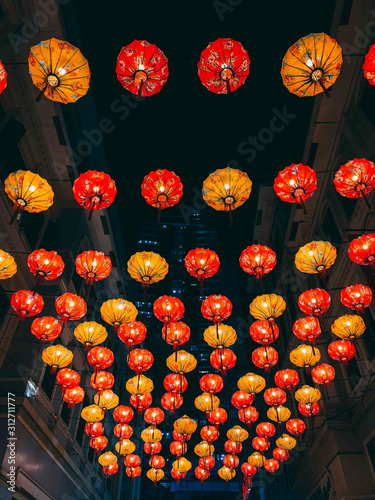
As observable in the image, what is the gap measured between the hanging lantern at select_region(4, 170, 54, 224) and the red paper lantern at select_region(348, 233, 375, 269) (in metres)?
7.00

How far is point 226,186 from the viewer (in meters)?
7.55

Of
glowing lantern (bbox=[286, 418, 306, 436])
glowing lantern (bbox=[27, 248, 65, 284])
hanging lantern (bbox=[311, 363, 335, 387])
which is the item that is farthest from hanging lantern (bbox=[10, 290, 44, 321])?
glowing lantern (bbox=[286, 418, 306, 436])

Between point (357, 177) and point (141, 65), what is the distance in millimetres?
4849

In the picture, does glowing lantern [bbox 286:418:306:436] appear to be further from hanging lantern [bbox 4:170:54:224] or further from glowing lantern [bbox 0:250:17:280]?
hanging lantern [bbox 4:170:54:224]

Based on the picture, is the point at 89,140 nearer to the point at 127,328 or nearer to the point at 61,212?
the point at 61,212

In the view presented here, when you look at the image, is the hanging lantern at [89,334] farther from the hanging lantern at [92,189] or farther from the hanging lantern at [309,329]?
the hanging lantern at [309,329]

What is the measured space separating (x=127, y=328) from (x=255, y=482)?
20.9 m

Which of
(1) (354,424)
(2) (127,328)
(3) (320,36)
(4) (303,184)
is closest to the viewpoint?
(3) (320,36)

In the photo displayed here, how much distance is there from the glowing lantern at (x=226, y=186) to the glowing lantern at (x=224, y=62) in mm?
1815

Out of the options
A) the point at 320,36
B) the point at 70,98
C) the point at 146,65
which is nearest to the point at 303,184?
the point at 320,36

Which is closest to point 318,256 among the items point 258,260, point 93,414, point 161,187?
point 258,260

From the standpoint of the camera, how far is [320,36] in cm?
578

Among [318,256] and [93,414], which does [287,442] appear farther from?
[318,256]

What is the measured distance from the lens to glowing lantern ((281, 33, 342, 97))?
5809 mm
